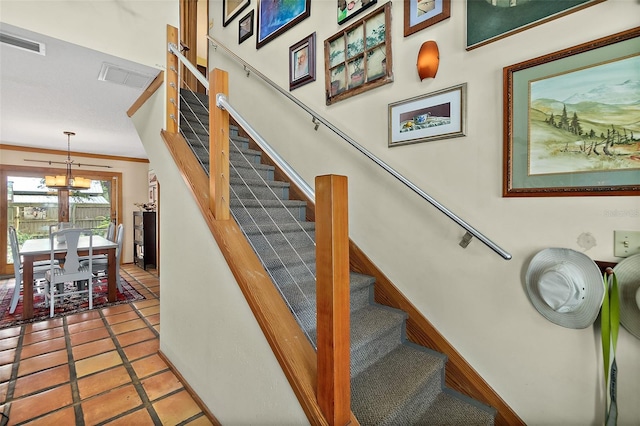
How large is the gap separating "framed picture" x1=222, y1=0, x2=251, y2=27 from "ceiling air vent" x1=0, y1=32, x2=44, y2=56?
2.07 metres

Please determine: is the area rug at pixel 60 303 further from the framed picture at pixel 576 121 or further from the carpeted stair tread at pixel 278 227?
the framed picture at pixel 576 121

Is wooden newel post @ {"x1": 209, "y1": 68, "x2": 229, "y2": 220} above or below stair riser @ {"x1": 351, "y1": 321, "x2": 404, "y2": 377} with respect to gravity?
above

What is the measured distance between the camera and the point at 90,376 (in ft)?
6.49

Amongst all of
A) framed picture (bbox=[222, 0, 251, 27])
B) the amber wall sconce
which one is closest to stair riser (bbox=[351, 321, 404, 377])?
the amber wall sconce

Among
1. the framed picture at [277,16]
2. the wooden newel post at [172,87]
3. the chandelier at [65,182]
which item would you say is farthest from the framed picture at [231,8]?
the chandelier at [65,182]

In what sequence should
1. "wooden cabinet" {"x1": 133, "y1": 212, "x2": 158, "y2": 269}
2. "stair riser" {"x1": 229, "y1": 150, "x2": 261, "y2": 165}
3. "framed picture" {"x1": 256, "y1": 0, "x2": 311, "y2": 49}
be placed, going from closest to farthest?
"framed picture" {"x1": 256, "y1": 0, "x2": 311, "y2": 49} < "stair riser" {"x1": 229, "y1": 150, "x2": 261, "y2": 165} < "wooden cabinet" {"x1": 133, "y1": 212, "x2": 158, "y2": 269}

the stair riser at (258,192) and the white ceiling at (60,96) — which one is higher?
the white ceiling at (60,96)

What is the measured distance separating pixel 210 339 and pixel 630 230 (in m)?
1.99

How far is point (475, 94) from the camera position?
1515mm

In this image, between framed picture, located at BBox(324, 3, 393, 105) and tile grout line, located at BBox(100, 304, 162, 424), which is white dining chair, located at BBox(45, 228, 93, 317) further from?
framed picture, located at BBox(324, 3, 393, 105)

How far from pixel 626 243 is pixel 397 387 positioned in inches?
43.7

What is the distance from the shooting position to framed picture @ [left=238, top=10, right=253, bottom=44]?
3145 mm

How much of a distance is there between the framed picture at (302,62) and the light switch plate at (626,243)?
217cm

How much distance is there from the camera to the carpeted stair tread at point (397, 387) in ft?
3.95
